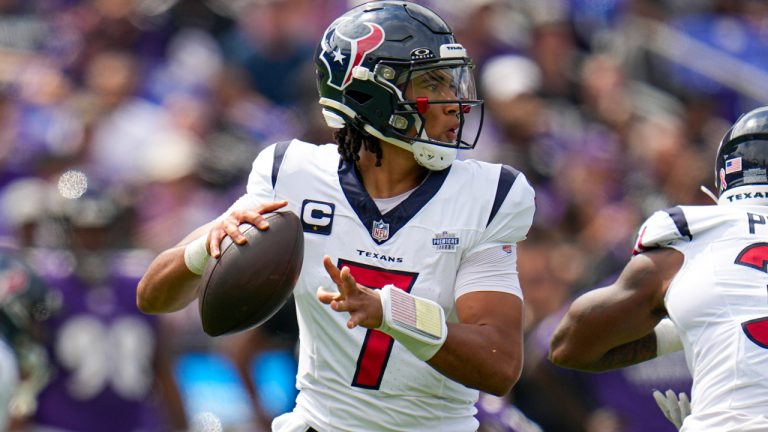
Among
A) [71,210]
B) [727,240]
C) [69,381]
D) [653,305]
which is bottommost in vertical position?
[69,381]

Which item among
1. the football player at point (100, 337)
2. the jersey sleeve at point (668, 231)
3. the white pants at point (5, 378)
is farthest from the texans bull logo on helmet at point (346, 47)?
the football player at point (100, 337)

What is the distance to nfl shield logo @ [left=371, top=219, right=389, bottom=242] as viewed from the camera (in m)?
4.17

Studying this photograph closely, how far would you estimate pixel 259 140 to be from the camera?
379 inches

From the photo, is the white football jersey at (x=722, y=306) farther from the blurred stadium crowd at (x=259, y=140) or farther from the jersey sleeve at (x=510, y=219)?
the blurred stadium crowd at (x=259, y=140)

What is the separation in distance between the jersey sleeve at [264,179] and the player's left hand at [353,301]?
610 millimetres

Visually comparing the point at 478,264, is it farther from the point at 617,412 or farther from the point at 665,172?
the point at 665,172

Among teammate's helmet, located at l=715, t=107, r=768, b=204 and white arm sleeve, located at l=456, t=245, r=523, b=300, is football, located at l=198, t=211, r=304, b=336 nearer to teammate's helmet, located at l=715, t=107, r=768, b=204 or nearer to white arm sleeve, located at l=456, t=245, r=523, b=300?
white arm sleeve, located at l=456, t=245, r=523, b=300

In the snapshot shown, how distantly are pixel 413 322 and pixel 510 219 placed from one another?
591 mm

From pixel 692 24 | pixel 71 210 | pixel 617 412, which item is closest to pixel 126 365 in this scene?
pixel 71 210

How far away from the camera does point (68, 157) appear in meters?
9.07

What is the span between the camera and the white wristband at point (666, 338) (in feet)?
15.5

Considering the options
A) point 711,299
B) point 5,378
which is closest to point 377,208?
point 711,299

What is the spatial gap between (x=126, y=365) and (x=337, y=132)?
12.5ft

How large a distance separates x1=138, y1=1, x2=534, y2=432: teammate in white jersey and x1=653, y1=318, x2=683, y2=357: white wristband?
29.3 inches
